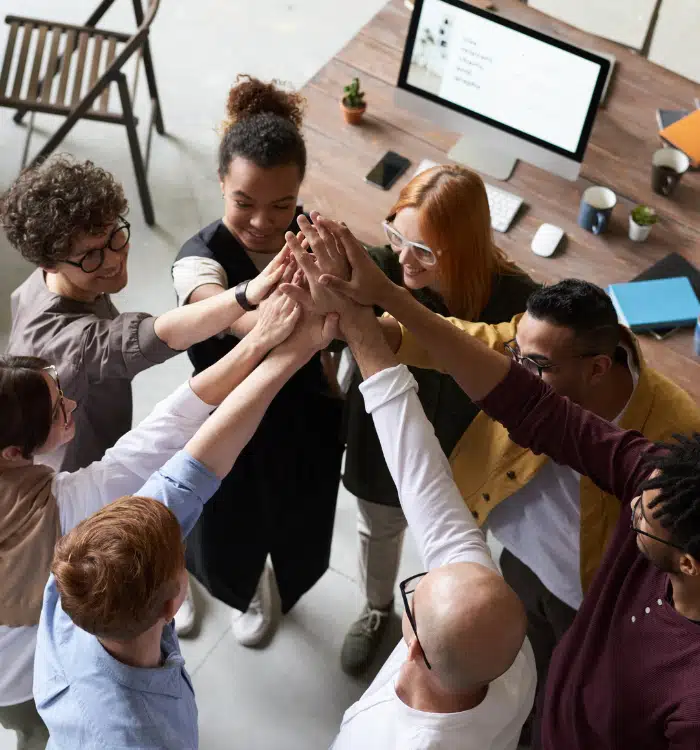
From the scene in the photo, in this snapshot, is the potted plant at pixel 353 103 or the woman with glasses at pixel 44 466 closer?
the woman with glasses at pixel 44 466

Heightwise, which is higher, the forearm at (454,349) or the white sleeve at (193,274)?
the forearm at (454,349)

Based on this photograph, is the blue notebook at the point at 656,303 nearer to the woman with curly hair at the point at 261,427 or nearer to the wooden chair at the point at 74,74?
the woman with curly hair at the point at 261,427

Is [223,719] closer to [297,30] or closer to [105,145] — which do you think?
[105,145]

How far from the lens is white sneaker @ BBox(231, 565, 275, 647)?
277 centimetres

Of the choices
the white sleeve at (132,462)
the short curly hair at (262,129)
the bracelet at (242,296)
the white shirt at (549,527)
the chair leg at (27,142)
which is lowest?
the chair leg at (27,142)

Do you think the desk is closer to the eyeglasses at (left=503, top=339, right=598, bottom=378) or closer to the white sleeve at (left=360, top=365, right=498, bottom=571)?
the eyeglasses at (left=503, top=339, right=598, bottom=378)

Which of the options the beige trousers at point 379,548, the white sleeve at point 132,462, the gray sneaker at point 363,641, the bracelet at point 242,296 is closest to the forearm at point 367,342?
the bracelet at point 242,296

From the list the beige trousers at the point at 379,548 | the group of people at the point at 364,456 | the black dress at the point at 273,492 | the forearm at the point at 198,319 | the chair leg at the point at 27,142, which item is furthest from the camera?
the chair leg at the point at 27,142

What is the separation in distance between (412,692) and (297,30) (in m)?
3.99

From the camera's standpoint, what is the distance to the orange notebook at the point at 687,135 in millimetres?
2857

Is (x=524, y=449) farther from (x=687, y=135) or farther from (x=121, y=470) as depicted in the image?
(x=687, y=135)

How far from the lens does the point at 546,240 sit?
268 cm

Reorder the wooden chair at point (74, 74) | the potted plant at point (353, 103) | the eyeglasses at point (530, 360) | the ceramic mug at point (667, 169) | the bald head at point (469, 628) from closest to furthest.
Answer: the bald head at point (469, 628) < the eyeglasses at point (530, 360) < the ceramic mug at point (667, 169) < the potted plant at point (353, 103) < the wooden chair at point (74, 74)

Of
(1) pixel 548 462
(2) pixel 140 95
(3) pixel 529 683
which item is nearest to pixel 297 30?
(2) pixel 140 95
